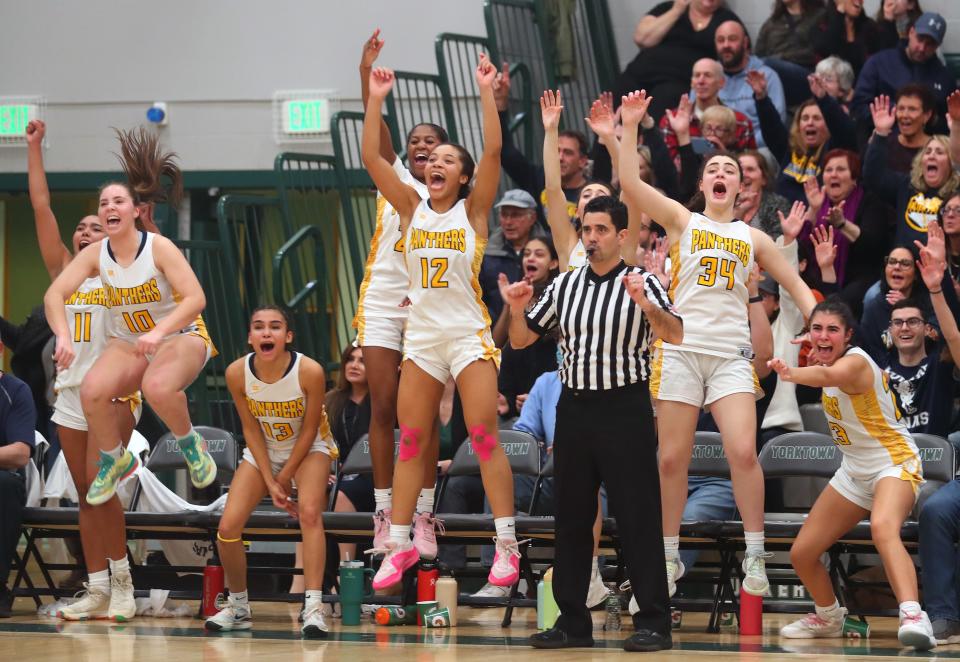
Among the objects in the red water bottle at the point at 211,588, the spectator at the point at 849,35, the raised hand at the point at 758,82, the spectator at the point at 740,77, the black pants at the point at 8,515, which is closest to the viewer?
the red water bottle at the point at 211,588

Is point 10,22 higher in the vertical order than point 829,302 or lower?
higher

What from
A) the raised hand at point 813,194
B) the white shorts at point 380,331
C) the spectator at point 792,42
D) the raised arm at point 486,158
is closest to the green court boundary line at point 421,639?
the white shorts at point 380,331

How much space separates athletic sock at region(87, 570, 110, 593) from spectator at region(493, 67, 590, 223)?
3.39 meters

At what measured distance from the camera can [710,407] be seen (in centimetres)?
688

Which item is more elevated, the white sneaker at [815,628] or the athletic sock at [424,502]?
the athletic sock at [424,502]

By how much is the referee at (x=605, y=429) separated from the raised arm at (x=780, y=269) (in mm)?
919

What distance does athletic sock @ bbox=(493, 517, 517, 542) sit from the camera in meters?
6.64

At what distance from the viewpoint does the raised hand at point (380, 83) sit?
22.2 ft

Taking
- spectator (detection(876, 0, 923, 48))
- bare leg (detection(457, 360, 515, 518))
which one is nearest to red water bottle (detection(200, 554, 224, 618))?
bare leg (detection(457, 360, 515, 518))

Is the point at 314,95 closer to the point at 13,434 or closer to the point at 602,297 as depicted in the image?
the point at 13,434

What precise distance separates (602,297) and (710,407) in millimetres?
1047

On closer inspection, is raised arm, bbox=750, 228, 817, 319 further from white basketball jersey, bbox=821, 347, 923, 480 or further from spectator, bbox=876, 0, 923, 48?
spectator, bbox=876, 0, 923, 48

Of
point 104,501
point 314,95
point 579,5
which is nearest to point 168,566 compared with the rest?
point 104,501

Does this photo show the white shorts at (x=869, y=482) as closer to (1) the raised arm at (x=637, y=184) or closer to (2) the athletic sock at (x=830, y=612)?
(2) the athletic sock at (x=830, y=612)
